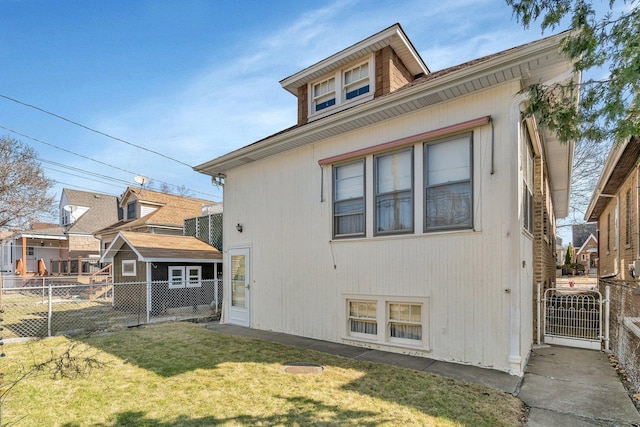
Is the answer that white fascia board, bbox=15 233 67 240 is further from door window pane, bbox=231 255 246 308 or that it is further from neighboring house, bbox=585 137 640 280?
neighboring house, bbox=585 137 640 280

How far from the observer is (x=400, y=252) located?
6344 millimetres

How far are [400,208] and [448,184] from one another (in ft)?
3.19

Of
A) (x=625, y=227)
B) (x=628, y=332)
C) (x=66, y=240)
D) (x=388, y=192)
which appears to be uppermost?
(x=388, y=192)

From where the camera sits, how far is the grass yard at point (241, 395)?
3639 mm

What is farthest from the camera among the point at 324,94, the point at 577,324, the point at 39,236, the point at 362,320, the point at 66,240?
the point at 66,240

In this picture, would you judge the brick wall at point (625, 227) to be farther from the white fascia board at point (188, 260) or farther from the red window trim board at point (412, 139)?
the white fascia board at point (188, 260)

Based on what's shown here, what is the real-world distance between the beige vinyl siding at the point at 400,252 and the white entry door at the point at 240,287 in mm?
260

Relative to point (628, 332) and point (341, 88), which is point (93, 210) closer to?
point (341, 88)

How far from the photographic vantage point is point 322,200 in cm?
762

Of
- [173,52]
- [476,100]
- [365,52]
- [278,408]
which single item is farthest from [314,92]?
[278,408]

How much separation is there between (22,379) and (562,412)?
272 inches

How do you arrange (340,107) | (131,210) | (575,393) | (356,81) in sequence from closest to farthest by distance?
1. (575,393)
2. (356,81)
3. (340,107)
4. (131,210)

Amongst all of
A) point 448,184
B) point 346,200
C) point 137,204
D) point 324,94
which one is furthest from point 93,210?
point 448,184

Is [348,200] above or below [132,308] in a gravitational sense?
above
